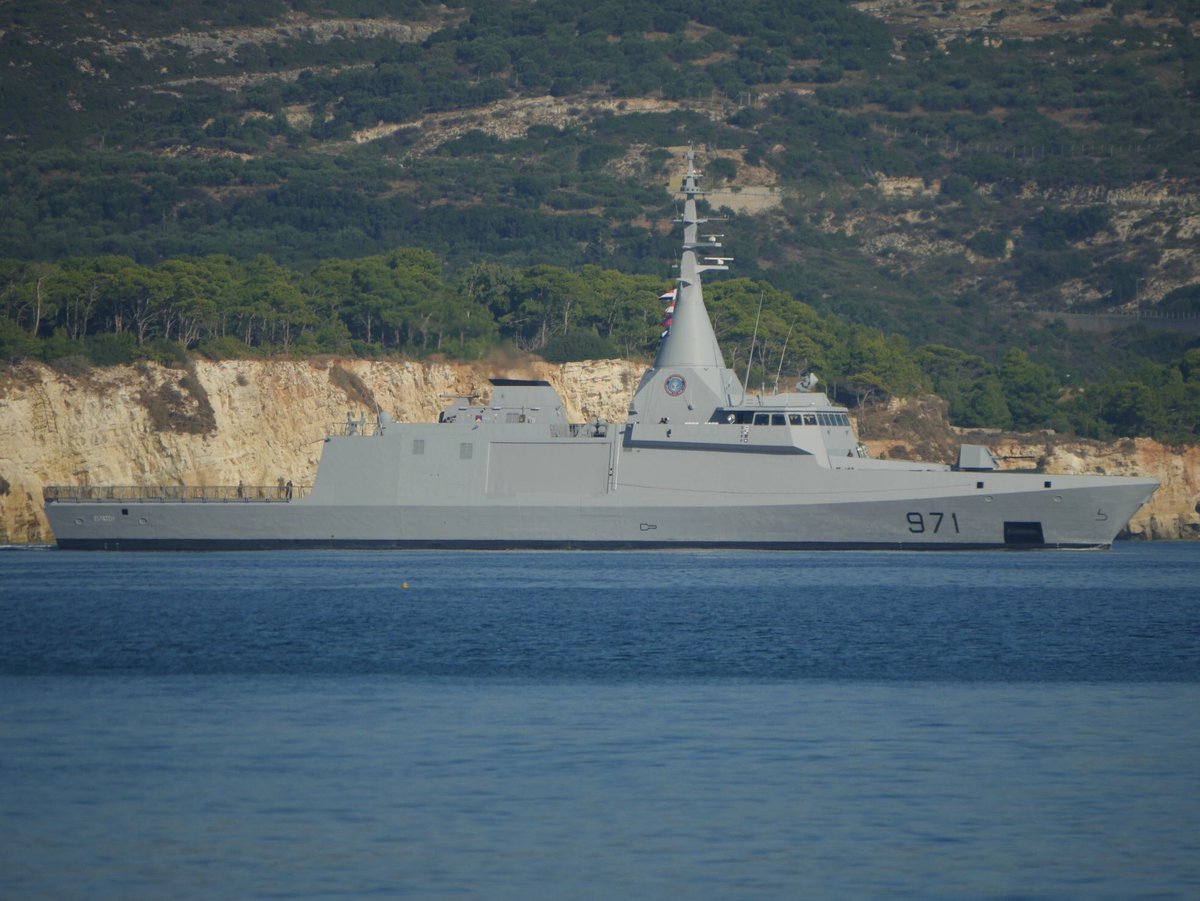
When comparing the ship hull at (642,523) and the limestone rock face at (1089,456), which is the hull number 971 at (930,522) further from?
the limestone rock face at (1089,456)

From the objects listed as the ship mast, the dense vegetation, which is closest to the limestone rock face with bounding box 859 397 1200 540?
the dense vegetation

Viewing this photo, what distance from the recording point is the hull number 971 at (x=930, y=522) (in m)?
52.8

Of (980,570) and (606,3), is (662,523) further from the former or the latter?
(606,3)

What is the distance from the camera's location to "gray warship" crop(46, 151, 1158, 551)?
52.9 metres

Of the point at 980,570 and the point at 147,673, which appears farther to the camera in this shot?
the point at 980,570

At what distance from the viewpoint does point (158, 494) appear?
6488 cm

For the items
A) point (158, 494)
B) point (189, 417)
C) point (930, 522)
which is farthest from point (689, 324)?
point (189, 417)

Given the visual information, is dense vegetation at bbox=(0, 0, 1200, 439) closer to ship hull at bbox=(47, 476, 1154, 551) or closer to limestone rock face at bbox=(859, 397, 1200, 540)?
limestone rock face at bbox=(859, 397, 1200, 540)

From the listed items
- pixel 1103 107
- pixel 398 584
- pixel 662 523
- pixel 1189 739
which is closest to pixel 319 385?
pixel 662 523

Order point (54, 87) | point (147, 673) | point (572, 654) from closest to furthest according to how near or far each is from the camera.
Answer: point (147, 673) < point (572, 654) < point (54, 87)

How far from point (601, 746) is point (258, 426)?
5429cm

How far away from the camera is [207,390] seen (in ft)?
234

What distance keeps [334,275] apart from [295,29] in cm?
11044

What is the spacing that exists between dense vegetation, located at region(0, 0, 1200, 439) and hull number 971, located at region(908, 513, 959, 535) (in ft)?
107
